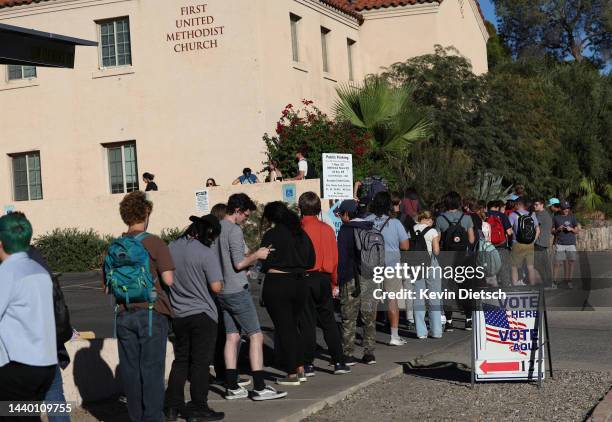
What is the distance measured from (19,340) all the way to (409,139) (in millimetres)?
20088

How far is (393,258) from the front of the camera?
488 inches

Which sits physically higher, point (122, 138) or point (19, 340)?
point (122, 138)

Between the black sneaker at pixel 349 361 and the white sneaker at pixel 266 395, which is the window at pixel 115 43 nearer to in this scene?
the black sneaker at pixel 349 361

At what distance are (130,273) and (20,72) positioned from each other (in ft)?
71.0

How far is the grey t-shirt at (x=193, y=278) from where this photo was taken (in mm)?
8508

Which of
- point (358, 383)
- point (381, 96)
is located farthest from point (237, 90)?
point (358, 383)

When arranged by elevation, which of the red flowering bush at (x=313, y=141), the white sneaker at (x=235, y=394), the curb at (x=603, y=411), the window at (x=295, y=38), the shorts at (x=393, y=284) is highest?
the window at (x=295, y=38)

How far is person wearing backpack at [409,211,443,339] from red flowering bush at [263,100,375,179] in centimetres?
988

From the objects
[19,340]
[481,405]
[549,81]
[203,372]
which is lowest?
[481,405]

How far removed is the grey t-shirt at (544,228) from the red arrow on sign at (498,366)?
959 cm

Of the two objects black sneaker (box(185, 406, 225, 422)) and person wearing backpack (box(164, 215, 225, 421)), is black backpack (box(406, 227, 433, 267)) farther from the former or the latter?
black sneaker (box(185, 406, 225, 422))

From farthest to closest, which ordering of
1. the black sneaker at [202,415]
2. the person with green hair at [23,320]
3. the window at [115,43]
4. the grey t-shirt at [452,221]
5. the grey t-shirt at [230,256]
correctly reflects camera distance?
the window at [115,43] → the grey t-shirt at [452,221] → the grey t-shirt at [230,256] → the black sneaker at [202,415] → the person with green hair at [23,320]

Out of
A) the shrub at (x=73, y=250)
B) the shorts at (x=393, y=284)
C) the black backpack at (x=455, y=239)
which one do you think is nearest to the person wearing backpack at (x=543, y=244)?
the black backpack at (x=455, y=239)

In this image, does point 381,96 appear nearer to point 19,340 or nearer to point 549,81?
point 549,81
